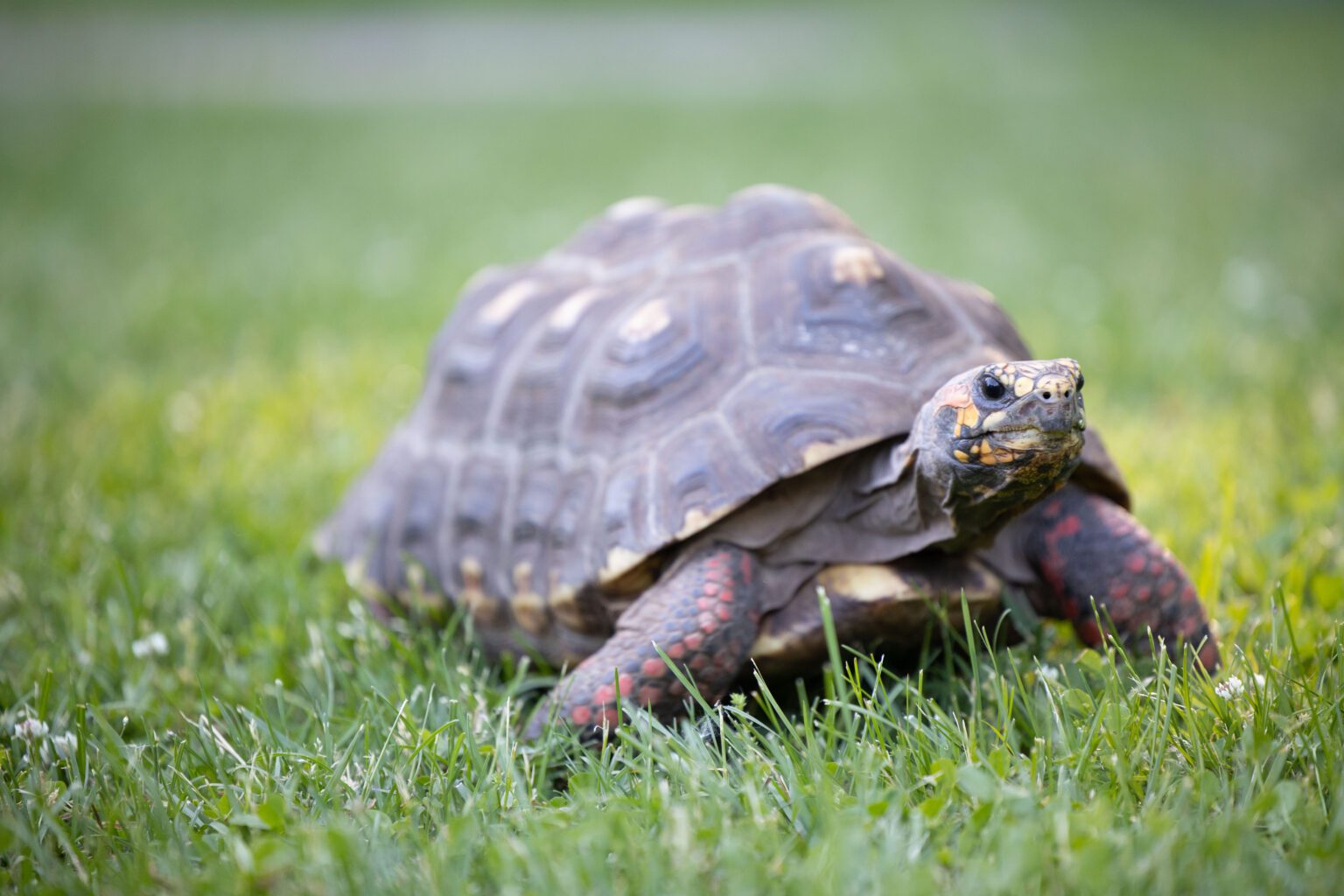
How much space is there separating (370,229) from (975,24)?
1540 centimetres

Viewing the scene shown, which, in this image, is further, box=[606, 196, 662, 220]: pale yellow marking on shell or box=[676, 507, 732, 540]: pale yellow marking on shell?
box=[606, 196, 662, 220]: pale yellow marking on shell

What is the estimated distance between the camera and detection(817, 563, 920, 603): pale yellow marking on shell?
2.33 meters

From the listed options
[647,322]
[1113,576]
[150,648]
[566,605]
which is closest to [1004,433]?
[1113,576]

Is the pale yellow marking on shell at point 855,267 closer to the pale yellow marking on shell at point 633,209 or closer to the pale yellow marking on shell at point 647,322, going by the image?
the pale yellow marking on shell at point 647,322

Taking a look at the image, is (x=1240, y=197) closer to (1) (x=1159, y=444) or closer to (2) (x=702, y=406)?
(1) (x=1159, y=444)

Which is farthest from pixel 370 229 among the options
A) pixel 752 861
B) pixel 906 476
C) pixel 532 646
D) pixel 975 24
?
pixel 975 24

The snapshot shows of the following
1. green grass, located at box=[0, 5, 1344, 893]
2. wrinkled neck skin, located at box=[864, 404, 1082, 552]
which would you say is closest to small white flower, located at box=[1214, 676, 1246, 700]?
green grass, located at box=[0, 5, 1344, 893]

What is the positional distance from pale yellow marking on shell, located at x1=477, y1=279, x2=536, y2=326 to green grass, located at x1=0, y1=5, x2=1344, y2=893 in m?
0.92

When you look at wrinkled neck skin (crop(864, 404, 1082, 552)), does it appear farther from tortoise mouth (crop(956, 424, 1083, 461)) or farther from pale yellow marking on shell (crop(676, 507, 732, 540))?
pale yellow marking on shell (crop(676, 507, 732, 540))

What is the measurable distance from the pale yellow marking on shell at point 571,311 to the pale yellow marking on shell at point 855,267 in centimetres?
70

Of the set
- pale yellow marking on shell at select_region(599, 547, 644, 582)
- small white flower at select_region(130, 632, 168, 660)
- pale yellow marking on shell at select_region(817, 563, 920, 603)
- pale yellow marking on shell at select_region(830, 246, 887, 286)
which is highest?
pale yellow marking on shell at select_region(830, 246, 887, 286)

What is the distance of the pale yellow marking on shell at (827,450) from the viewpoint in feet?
7.54

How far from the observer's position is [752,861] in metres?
1.67

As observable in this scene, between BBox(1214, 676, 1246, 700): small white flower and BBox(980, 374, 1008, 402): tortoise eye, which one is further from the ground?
BBox(980, 374, 1008, 402): tortoise eye
